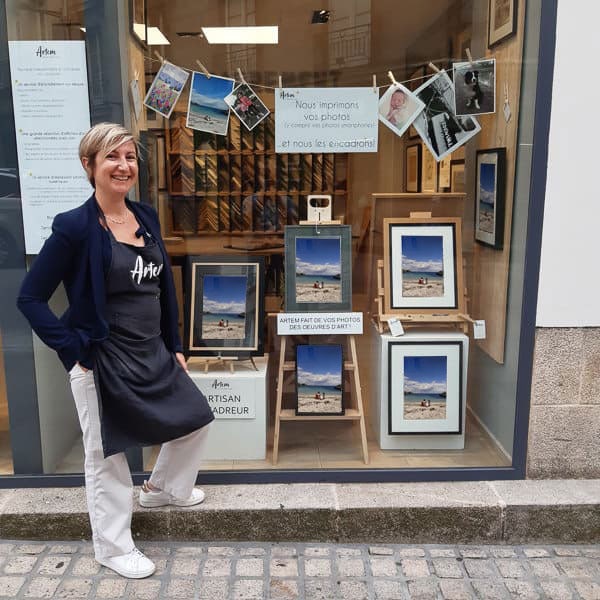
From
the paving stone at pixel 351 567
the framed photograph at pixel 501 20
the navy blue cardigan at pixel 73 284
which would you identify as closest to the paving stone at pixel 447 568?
the paving stone at pixel 351 567

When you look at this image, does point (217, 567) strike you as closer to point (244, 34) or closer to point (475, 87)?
point (475, 87)

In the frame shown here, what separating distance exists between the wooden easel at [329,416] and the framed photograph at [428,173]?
39.0 inches

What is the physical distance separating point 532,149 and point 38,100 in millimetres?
2421

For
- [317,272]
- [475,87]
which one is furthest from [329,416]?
[475,87]

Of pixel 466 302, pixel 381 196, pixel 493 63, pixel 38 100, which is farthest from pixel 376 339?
pixel 38 100

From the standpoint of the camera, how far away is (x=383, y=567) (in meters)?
2.93

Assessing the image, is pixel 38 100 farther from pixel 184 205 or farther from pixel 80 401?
pixel 80 401

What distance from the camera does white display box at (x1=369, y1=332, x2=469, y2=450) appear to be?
3.57 m

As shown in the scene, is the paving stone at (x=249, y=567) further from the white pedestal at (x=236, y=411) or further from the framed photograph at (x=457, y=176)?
the framed photograph at (x=457, y=176)

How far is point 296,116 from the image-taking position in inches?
134

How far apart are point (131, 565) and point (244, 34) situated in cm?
290

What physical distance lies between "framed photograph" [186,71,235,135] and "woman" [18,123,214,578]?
0.91 metres

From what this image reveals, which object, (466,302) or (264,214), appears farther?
(264,214)

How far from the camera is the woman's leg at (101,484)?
104 inches
